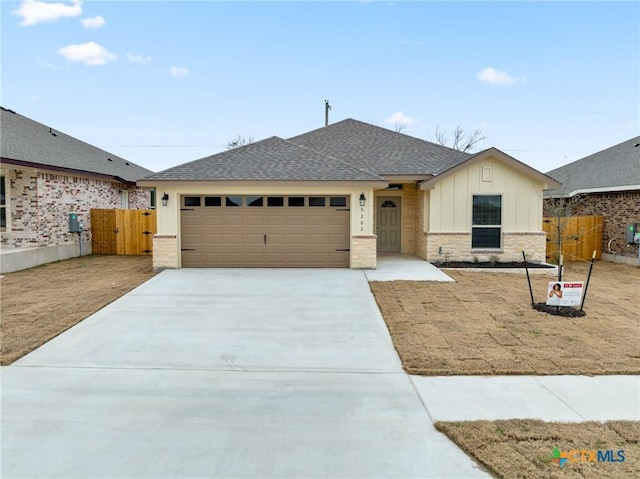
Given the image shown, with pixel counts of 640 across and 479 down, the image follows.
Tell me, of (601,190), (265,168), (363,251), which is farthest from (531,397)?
(601,190)

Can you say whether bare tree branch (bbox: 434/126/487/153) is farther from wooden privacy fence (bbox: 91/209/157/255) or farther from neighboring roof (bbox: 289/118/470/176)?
wooden privacy fence (bbox: 91/209/157/255)

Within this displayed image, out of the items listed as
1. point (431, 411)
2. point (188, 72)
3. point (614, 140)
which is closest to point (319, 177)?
point (431, 411)

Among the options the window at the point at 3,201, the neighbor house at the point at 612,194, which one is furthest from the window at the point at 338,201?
the window at the point at 3,201

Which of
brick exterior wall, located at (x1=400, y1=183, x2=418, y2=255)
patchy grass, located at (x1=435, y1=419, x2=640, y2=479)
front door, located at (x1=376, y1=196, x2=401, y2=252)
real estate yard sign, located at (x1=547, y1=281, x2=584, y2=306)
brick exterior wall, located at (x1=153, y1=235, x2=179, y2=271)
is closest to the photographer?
patchy grass, located at (x1=435, y1=419, x2=640, y2=479)

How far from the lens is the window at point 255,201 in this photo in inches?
484

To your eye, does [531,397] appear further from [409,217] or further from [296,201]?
[409,217]

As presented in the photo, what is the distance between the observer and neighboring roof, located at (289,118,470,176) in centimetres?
1464

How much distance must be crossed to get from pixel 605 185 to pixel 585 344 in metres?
12.9

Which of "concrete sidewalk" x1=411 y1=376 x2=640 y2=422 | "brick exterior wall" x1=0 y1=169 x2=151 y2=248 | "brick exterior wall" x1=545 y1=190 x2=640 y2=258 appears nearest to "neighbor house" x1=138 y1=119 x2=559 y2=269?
"brick exterior wall" x1=545 y1=190 x2=640 y2=258

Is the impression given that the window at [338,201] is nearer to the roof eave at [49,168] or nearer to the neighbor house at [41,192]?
the neighbor house at [41,192]

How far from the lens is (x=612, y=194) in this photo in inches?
635

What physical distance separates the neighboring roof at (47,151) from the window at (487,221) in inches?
547

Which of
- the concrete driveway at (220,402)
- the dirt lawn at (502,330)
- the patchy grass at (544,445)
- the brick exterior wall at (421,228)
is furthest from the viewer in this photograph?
the brick exterior wall at (421,228)

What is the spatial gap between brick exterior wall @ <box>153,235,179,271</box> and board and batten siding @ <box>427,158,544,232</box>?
8.05 m
